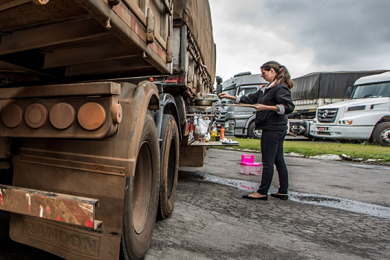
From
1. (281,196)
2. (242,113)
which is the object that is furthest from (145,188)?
(242,113)

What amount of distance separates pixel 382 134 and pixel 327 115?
2.24 metres

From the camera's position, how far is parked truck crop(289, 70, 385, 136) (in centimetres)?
1550

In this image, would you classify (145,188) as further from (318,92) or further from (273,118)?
(318,92)

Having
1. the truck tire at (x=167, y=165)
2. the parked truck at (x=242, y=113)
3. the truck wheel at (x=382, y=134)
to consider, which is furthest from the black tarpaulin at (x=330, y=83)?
the truck tire at (x=167, y=165)

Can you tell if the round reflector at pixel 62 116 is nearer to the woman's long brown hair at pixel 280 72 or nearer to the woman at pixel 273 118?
the woman at pixel 273 118

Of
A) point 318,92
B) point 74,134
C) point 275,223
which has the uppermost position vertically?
point 318,92

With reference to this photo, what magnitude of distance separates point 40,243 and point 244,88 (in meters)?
12.7

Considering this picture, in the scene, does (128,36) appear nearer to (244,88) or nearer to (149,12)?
(149,12)

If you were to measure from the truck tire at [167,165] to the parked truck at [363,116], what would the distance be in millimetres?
10503

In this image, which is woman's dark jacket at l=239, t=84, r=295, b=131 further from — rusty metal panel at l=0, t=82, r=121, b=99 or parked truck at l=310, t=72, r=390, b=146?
parked truck at l=310, t=72, r=390, b=146

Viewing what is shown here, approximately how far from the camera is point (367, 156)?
27.1 ft

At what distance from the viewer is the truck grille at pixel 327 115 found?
12234mm

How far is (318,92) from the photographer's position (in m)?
16.3

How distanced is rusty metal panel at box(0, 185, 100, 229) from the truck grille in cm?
1257
